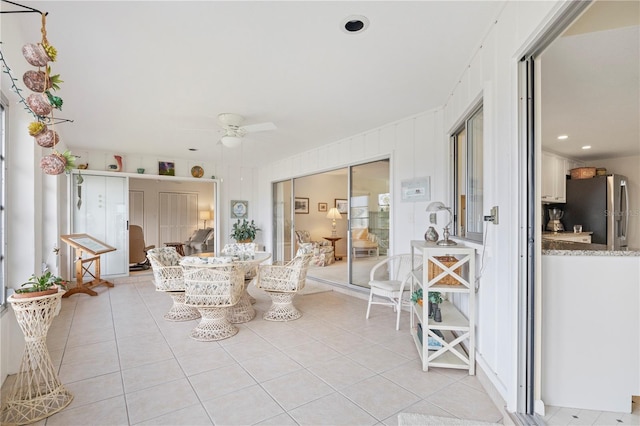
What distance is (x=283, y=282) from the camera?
3.71 m

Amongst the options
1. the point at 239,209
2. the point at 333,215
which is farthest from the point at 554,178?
the point at 239,209

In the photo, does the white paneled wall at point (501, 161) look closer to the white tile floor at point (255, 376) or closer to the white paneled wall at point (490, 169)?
the white paneled wall at point (490, 169)

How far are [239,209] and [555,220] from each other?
634cm

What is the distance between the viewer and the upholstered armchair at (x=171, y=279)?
3580 millimetres

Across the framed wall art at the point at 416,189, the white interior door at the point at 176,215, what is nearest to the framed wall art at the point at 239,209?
the white interior door at the point at 176,215

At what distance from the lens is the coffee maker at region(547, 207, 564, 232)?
4711mm

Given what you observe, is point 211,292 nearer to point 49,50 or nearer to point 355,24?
point 49,50

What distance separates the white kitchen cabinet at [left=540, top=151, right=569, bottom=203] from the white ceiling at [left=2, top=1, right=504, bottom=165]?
85.4 inches

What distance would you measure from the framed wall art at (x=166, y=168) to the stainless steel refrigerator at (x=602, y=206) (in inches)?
294

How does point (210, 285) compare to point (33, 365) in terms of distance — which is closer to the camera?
point (33, 365)

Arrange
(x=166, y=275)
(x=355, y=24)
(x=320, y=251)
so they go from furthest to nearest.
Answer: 1. (x=320, y=251)
2. (x=166, y=275)
3. (x=355, y=24)

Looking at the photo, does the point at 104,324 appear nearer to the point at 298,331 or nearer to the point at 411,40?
the point at 298,331

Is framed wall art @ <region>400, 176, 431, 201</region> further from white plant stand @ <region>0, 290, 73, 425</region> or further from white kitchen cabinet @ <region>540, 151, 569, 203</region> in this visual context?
white plant stand @ <region>0, 290, 73, 425</region>

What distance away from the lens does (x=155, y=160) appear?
21.9 ft
